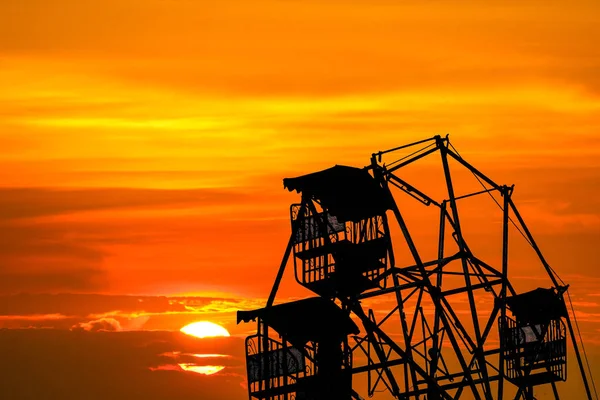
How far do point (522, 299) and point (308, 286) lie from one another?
12199 mm

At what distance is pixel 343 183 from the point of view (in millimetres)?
72375

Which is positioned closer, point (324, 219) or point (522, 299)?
point (324, 219)

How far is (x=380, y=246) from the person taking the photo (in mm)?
73188

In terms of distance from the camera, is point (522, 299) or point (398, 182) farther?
point (522, 299)

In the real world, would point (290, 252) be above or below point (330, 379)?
above

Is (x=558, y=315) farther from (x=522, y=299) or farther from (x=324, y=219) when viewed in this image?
(x=324, y=219)

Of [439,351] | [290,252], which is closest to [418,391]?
[439,351]

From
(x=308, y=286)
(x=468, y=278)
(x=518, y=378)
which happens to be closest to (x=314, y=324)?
(x=308, y=286)

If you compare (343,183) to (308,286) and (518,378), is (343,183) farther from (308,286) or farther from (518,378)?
(518,378)

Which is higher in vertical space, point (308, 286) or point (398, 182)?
point (398, 182)

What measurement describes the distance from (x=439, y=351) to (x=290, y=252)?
9.20 meters

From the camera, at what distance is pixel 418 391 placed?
72.4m

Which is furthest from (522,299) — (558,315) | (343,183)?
(343,183)

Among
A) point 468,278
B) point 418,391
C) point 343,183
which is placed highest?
point 343,183
